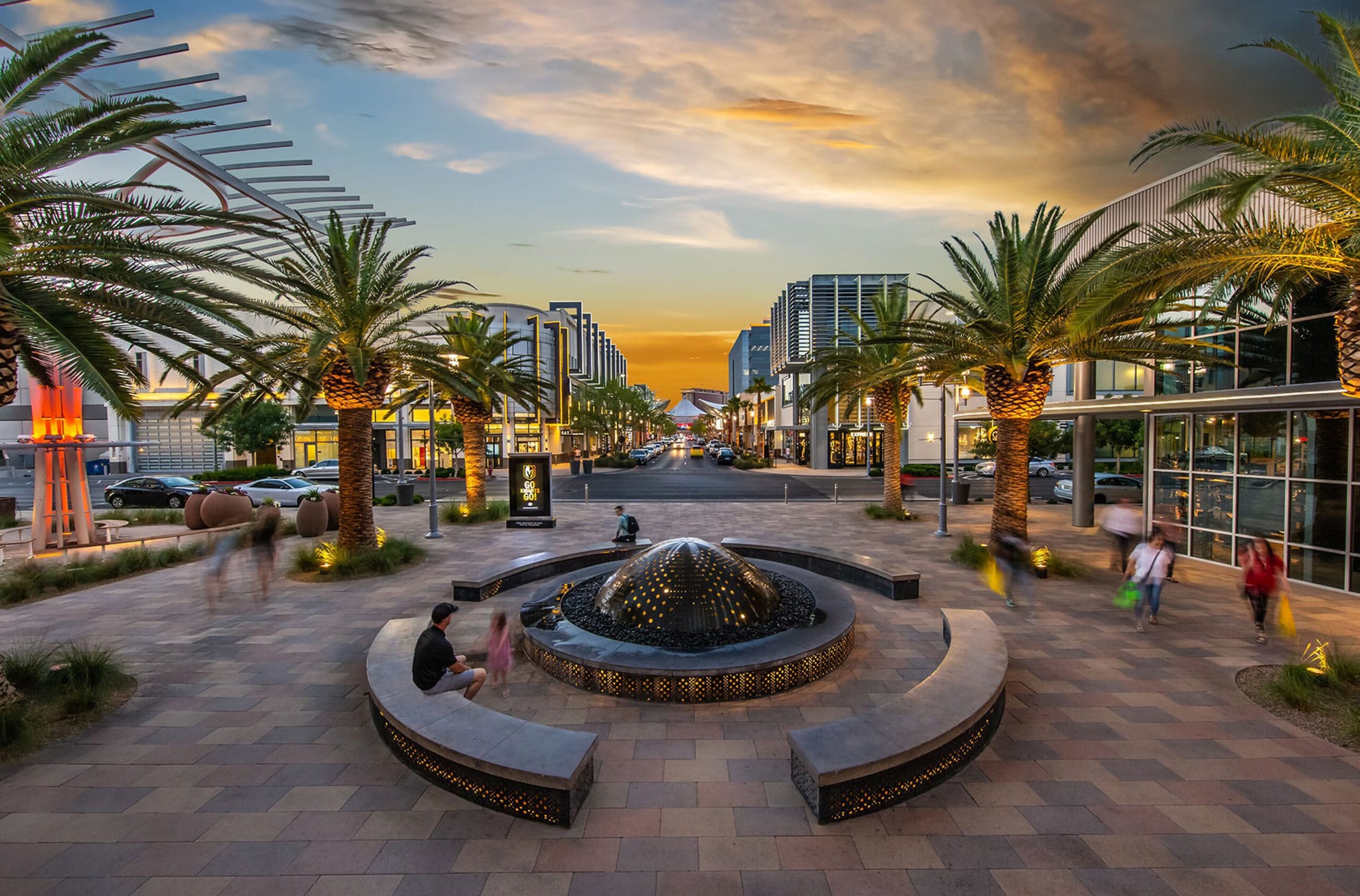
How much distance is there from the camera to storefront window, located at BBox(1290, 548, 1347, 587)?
38.2ft

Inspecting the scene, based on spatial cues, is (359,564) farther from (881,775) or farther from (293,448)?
(293,448)

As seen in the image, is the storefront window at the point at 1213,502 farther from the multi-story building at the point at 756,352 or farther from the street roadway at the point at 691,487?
the multi-story building at the point at 756,352

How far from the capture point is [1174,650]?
8383 mm

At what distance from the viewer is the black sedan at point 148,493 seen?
2636 cm

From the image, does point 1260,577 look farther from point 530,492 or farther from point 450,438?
point 450,438

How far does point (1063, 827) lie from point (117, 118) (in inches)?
449

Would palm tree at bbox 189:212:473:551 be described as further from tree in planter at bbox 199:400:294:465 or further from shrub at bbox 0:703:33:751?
tree in planter at bbox 199:400:294:465

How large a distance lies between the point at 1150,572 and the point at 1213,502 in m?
7.83

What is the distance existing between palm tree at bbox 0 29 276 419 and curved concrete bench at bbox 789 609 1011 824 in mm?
7637

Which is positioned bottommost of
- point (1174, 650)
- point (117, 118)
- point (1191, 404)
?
point (1174, 650)

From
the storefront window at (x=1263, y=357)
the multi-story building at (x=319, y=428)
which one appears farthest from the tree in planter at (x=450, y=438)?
the storefront window at (x=1263, y=357)

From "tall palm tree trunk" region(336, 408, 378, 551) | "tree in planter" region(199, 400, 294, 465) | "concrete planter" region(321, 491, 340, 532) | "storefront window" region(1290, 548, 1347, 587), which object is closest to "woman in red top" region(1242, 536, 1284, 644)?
"storefront window" region(1290, 548, 1347, 587)

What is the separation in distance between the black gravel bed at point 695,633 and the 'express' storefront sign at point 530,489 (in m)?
10.3

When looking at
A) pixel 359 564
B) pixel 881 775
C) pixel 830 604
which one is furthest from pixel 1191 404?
pixel 359 564
